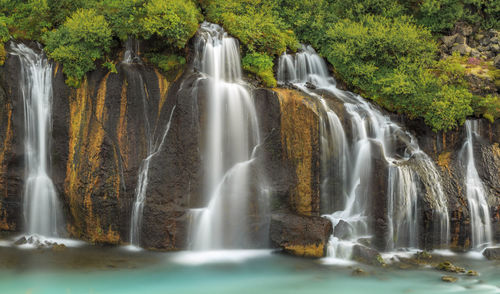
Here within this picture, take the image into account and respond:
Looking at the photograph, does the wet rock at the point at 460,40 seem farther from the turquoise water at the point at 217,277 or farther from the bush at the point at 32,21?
the bush at the point at 32,21

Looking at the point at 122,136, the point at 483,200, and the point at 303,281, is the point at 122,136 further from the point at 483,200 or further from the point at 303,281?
the point at 483,200

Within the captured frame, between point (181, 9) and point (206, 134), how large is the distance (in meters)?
4.09

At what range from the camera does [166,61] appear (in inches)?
501

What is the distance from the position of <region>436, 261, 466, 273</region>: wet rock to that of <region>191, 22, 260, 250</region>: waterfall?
17.0ft

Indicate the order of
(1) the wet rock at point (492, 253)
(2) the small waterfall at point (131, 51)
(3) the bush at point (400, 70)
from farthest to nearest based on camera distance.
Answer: (3) the bush at point (400, 70) → (2) the small waterfall at point (131, 51) → (1) the wet rock at point (492, 253)

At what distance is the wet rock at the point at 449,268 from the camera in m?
10.6

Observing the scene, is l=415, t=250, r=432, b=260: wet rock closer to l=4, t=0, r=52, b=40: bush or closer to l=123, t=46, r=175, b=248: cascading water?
l=123, t=46, r=175, b=248: cascading water

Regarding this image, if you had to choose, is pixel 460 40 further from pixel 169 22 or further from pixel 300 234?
pixel 169 22

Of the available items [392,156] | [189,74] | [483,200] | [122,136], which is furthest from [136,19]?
[483,200]

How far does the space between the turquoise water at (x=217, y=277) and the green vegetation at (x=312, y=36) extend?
5313 millimetres

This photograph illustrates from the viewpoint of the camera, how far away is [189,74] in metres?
12.5

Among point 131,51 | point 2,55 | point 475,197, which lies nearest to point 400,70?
point 475,197

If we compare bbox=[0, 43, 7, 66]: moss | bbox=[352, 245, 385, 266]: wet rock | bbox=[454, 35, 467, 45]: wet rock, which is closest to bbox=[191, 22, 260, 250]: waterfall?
bbox=[352, 245, 385, 266]: wet rock

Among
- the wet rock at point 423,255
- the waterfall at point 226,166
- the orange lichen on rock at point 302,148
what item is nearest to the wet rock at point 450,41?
the orange lichen on rock at point 302,148
